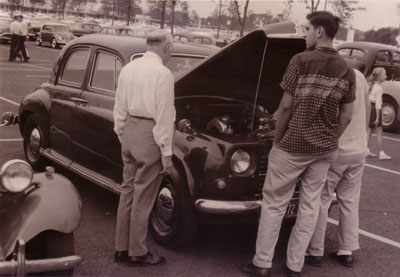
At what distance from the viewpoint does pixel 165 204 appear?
14.6 ft

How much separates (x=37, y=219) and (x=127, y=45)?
243 centimetres

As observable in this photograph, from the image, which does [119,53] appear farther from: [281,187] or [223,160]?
[281,187]

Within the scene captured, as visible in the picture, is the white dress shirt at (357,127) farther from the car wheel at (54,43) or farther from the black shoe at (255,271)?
the car wheel at (54,43)

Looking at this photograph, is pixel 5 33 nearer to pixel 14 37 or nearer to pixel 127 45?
pixel 14 37

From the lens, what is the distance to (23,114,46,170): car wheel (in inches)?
242

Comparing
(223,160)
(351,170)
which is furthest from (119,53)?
(351,170)

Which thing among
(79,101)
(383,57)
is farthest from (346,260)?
(383,57)

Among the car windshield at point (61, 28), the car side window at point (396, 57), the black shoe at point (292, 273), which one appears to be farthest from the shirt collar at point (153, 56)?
the car windshield at point (61, 28)

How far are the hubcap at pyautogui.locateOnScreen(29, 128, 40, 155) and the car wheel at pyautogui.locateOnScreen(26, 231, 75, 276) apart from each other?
2.89 m

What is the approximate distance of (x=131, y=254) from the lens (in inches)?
158

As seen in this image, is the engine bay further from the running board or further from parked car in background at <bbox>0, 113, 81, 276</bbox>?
parked car in background at <bbox>0, 113, 81, 276</bbox>

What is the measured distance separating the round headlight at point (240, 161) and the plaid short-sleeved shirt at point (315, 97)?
1.35 ft

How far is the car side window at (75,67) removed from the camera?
5689 millimetres

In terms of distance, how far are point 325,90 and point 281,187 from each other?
775 mm
